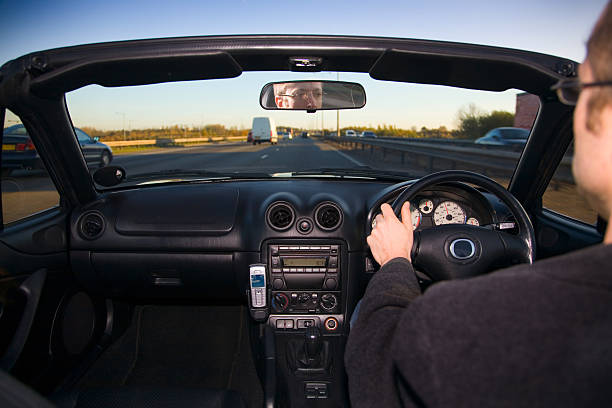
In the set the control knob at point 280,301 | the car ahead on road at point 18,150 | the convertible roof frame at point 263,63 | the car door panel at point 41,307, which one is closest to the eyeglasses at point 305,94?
the convertible roof frame at point 263,63

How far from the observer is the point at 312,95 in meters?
2.92

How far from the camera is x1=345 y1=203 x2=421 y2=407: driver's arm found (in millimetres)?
1350

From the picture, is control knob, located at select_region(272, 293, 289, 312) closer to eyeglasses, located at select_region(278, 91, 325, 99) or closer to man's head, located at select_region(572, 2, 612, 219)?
eyeglasses, located at select_region(278, 91, 325, 99)

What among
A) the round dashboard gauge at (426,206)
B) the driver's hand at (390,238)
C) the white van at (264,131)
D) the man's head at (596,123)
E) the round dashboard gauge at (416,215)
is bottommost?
the white van at (264,131)

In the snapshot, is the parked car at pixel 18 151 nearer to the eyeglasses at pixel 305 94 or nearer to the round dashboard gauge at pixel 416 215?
the eyeglasses at pixel 305 94

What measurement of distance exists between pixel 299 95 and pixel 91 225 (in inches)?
83.9

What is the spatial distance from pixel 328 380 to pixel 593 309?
2938 millimetres

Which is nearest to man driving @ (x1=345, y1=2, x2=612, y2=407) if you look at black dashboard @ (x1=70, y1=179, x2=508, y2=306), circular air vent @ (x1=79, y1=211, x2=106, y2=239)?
black dashboard @ (x1=70, y1=179, x2=508, y2=306)

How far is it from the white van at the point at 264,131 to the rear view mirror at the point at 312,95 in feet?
89.3

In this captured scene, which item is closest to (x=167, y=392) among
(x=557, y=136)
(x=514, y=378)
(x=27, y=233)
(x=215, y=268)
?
(x=215, y=268)

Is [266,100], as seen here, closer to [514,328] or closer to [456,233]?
[456,233]

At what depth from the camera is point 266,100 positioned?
9.52 ft

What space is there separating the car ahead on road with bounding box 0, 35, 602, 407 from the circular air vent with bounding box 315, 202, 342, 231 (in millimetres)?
11

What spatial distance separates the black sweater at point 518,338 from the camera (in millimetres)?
954
